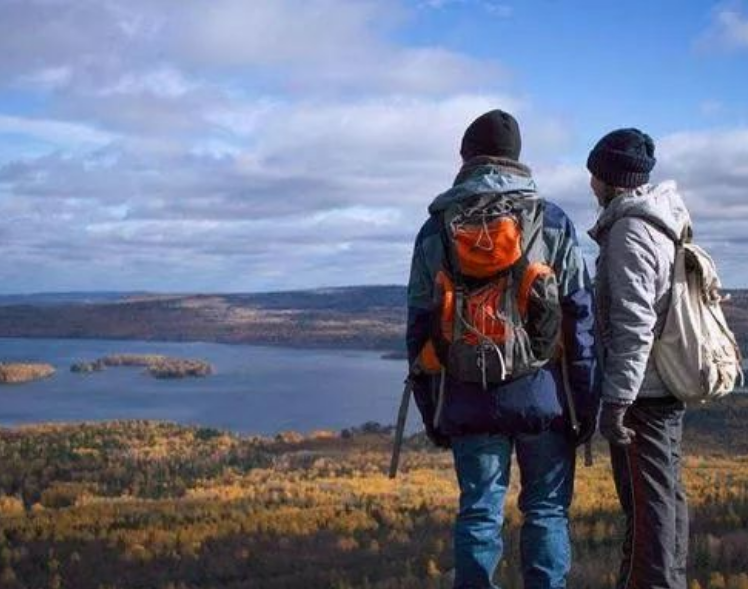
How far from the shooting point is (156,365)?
10344 centimetres

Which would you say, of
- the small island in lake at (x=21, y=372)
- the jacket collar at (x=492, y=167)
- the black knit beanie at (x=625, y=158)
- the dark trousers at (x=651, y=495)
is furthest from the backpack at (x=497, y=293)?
the small island in lake at (x=21, y=372)

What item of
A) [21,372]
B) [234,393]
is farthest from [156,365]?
[234,393]

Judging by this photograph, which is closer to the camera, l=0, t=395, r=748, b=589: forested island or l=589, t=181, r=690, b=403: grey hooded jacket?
l=589, t=181, r=690, b=403: grey hooded jacket

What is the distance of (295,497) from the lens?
65.2 ft

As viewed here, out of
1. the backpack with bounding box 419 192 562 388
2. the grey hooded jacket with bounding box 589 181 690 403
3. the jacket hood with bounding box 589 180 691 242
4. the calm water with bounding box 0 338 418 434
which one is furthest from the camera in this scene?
the calm water with bounding box 0 338 418 434

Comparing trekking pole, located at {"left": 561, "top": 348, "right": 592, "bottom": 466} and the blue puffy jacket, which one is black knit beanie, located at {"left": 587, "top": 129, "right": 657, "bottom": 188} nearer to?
the blue puffy jacket

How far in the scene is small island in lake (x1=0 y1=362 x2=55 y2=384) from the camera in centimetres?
9253

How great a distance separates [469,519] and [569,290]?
0.93 metres

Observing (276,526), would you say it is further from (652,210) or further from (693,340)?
(652,210)

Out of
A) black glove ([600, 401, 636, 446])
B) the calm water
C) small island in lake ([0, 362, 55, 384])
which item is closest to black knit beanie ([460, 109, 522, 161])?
black glove ([600, 401, 636, 446])

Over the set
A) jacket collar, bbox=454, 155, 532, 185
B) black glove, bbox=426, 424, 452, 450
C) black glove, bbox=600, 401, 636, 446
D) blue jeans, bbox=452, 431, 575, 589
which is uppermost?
jacket collar, bbox=454, 155, 532, 185

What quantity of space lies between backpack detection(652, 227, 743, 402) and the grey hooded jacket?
0.04m

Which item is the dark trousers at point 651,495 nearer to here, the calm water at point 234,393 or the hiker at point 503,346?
the hiker at point 503,346

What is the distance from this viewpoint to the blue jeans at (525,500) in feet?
12.5
